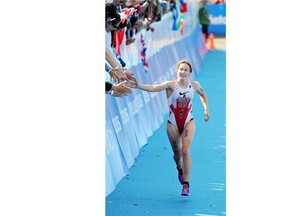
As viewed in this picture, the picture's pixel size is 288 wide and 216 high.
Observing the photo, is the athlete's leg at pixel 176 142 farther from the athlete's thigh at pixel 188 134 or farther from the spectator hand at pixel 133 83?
the spectator hand at pixel 133 83

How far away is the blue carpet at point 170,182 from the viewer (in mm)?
11901

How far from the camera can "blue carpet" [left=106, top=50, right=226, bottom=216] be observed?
11901 millimetres

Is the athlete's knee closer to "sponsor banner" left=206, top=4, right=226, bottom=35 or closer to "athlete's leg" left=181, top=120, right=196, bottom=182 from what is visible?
"athlete's leg" left=181, top=120, right=196, bottom=182

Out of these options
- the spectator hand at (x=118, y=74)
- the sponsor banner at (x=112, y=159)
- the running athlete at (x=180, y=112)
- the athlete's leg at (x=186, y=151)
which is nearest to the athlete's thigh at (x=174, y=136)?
the running athlete at (x=180, y=112)

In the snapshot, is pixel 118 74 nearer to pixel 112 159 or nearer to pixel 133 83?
pixel 133 83

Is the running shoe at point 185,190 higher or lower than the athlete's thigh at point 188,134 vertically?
lower

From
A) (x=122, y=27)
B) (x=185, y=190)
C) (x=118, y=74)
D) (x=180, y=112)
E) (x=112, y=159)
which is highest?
(x=118, y=74)

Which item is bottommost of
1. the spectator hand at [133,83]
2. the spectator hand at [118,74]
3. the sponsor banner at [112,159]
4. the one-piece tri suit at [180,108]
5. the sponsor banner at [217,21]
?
the sponsor banner at [217,21]

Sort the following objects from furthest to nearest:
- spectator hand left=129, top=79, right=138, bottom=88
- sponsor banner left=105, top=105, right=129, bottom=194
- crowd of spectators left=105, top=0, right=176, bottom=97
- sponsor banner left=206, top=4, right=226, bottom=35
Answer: sponsor banner left=206, top=4, right=226, bottom=35, sponsor banner left=105, top=105, right=129, bottom=194, spectator hand left=129, top=79, right=138, bottom=88, crowd of spectators left=105, top=0, right=176, bottom=97

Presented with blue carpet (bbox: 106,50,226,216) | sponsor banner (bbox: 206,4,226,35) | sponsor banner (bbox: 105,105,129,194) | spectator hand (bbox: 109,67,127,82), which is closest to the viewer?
spectator hand (bbox: 109,67,127,82)

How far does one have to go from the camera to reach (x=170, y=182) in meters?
13.5

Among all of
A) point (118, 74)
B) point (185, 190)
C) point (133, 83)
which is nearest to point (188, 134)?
point (185, 190)

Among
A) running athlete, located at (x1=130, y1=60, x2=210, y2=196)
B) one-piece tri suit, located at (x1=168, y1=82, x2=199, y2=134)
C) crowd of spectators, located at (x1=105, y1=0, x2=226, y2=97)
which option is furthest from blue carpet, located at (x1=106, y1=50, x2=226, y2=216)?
crowd of spectators, located at (x1=105, y1=0, x2=226, y2=97)
